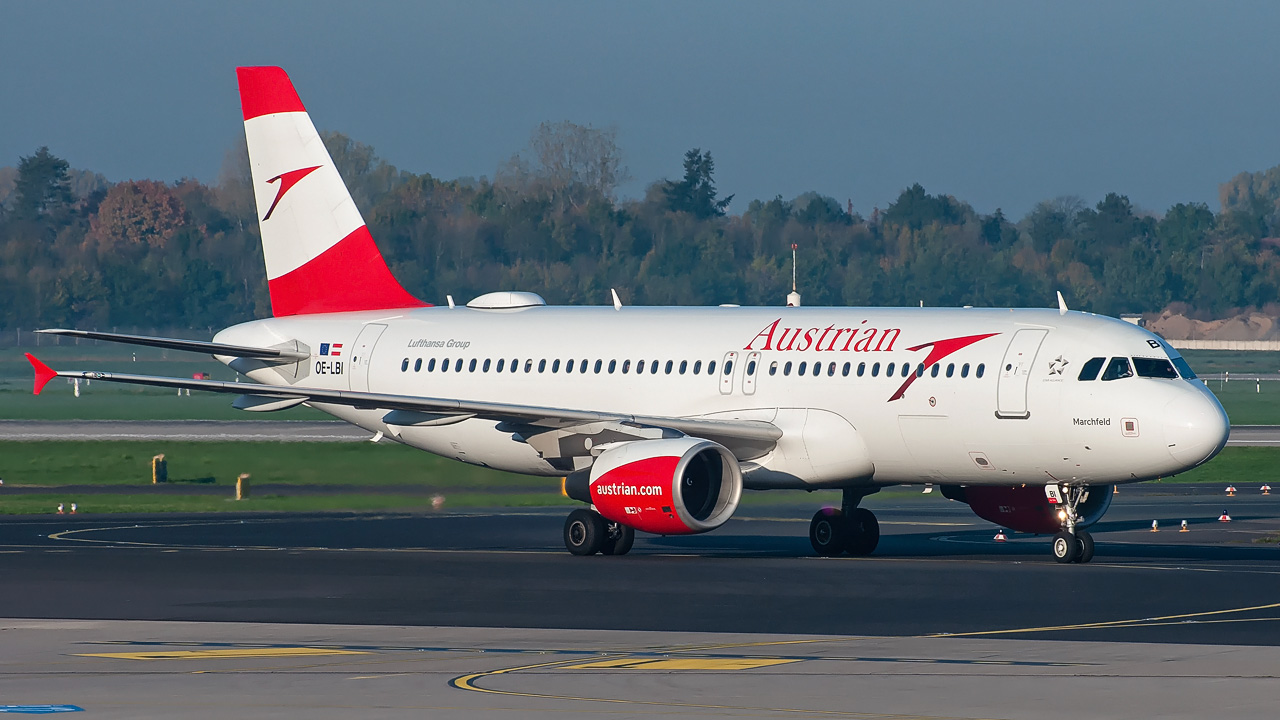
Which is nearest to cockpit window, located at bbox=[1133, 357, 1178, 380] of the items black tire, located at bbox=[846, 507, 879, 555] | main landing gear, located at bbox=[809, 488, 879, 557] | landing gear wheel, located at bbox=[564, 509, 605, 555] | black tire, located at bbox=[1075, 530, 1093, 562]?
black tire, located at bbox=[1075, 530, 1093, 562]

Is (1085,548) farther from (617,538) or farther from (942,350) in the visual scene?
(617,538)

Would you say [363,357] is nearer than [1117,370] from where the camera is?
No

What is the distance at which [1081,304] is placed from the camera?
11981cm

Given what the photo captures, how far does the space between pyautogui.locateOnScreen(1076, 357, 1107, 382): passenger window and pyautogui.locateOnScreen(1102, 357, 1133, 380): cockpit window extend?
0.38ft

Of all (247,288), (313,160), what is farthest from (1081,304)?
(313,160)

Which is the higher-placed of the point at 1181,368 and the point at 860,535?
the point at 1181,368

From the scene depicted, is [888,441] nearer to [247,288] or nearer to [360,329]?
[360,329]

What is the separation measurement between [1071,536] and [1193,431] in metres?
2.57

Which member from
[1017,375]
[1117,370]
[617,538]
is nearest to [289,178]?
[617,538]

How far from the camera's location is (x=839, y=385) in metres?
31.5

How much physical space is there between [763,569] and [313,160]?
604 inches

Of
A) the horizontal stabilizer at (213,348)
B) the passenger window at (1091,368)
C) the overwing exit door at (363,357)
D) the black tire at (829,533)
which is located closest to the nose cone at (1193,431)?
the passenger window at (1091,368)

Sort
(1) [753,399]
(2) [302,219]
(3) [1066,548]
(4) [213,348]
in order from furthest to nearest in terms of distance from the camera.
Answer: (2) [302,219]
(4) [213,348]
(1) [753,399]
(3) [1066,548]

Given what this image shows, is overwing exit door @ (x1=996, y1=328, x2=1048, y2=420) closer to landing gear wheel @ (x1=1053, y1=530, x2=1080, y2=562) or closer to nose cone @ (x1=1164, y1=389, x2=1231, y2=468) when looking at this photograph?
landing gear wheel @ (x1=1053, y1=530, x2=1080, y2=562)
